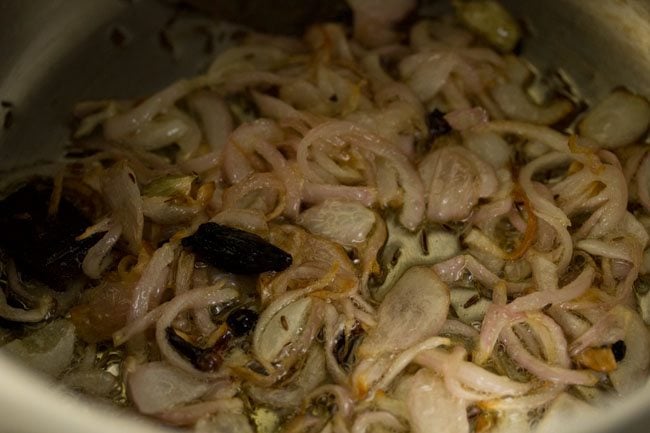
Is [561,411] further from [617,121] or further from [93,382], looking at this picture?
[93,382]

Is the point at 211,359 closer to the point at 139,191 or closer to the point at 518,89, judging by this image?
the point at 139,191

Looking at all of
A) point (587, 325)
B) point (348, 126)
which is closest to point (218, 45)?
point (348, 126)

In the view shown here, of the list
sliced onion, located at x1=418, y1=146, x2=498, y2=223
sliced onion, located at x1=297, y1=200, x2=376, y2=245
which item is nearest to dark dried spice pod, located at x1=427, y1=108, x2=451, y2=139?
sliced onion, located at x1=418, y1=146, x2=498, y2=223

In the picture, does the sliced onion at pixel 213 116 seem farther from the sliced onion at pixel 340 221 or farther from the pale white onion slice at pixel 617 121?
the pale white onion slice at pixel 617 121

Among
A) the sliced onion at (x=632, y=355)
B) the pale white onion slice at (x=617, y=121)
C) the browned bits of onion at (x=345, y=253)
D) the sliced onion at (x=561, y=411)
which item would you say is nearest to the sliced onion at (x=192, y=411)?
the browned bits of onion at (x=345, y=253)

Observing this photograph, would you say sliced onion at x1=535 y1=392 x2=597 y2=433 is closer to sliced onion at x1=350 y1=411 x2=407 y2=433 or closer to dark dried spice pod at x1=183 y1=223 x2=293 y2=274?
sliced onion at x1=350 y1=411 x2=407 y2=433

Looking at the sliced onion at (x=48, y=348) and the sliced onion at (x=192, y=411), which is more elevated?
the sliced onion at (x=192, y=411)

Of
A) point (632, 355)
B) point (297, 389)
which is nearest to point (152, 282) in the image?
point (297, 389)
